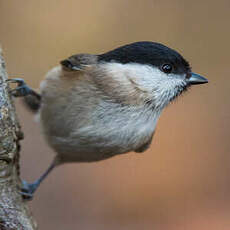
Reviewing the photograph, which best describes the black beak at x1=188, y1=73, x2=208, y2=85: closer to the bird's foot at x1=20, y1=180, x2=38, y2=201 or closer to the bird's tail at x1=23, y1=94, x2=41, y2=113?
the bird's tail at x1=23, y1=94, x2=41, y2=113

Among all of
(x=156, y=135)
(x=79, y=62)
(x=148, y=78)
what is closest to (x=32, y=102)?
(x=79, y=62)

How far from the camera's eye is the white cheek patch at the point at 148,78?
221cm

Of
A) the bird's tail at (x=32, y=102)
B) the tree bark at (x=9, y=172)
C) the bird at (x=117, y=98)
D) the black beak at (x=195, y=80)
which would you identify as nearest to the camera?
the tree bark at (x=9, y=172)

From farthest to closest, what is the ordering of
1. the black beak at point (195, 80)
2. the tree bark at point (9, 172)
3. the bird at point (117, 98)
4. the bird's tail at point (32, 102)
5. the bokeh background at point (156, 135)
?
the bokeh background at point (156, 135) < the bird's tail at point (32, 102) < the black beak at point (195, 80) < the bird at point (117, 98) < the tree bark at point (9, 172)

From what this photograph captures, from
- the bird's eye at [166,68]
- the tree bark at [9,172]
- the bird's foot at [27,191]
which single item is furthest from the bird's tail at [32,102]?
the bird's eye at [166,68]

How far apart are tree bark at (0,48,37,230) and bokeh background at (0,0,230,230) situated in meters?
1.57

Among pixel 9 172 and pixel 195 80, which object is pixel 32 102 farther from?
pixel 195 80

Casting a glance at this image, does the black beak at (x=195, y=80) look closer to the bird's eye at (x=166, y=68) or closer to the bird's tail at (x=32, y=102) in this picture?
Answer: the bird's eye at (x=166, y=68)

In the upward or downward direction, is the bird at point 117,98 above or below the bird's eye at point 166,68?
below

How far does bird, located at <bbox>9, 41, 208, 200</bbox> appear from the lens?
2.18m

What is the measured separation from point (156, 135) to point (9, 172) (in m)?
2.24

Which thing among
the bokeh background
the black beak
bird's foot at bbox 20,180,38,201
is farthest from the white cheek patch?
the bokeh background

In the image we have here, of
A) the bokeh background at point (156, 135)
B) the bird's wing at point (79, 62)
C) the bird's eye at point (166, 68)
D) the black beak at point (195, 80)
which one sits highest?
the bird's eye at point (166, 68)

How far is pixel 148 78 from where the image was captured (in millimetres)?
2207
